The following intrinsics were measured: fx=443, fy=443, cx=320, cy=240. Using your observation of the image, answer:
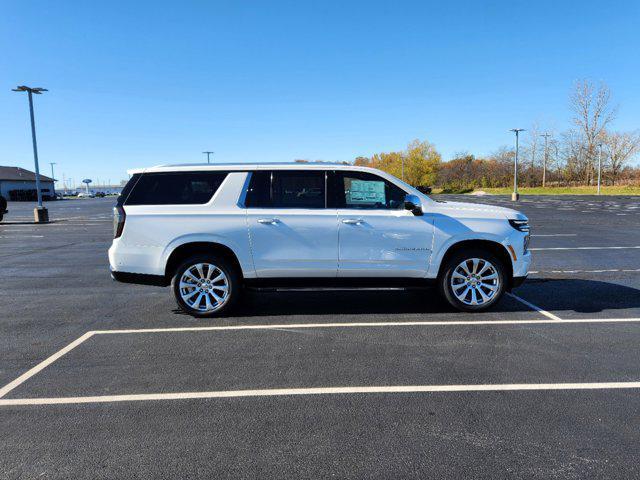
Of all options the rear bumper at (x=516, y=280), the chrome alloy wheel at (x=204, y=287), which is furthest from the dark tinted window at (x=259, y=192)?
the rear bumper at (x=516, y=280)

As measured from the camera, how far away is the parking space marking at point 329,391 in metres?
3.54

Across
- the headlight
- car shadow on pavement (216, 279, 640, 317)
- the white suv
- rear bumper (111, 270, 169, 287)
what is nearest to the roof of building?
rear bumper (111, 270, 169, 287)

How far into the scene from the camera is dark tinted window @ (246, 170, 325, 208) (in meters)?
5.68

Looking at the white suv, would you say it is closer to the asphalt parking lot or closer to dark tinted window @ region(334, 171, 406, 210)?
dark tinted window @ region(334, 171, 406, 210)

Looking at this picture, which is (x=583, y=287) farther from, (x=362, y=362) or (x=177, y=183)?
(x=177, y=183)

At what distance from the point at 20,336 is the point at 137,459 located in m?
3.34

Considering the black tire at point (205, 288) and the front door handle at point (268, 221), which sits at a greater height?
the front door handle at point (268, 221)

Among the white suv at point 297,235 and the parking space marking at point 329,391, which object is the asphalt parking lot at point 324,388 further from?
the white suv at point 297,235

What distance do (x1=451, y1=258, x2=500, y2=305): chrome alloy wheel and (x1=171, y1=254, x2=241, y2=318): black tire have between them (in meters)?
2.86

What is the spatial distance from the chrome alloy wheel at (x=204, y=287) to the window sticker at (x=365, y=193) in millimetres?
1938

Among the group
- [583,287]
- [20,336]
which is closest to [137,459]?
[20,336]

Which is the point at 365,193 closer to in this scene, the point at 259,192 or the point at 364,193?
the point at 364,193

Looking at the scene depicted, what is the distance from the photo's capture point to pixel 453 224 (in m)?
5.66

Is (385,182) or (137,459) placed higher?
(385,182)
